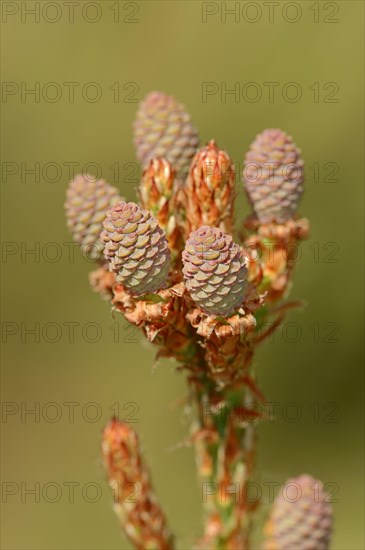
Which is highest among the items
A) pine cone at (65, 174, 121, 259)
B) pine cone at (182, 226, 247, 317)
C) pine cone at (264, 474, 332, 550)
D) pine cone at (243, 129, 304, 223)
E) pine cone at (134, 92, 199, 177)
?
pine cone at (134, 92, 199, 177)

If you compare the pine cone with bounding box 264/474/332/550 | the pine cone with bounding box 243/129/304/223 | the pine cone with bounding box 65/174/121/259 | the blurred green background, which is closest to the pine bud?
the pine cone with bounding box 264/474/332/550

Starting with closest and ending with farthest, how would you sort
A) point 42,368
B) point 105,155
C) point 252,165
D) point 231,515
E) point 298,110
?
point 252,165 < point 231,515 < point 298,110 < point 105,155 < point 42,368

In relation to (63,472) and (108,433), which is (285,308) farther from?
(63,472)

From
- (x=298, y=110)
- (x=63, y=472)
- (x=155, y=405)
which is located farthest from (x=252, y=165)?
(x=63, y=472)

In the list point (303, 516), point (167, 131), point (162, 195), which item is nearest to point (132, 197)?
point (167, 131)

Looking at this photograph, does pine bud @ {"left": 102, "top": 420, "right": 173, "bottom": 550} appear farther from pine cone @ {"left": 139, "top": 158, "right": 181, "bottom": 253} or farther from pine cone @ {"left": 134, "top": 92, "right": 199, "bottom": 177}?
pine cone @ {"left": 134, "top": 92, "right": 199, "bottom": 177}

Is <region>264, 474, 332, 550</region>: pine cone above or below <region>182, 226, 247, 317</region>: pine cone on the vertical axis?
below

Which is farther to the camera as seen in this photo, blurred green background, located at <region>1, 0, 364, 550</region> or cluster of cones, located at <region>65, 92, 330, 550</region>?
blurred green background, located at <region>1, 0, 364, 550</region>

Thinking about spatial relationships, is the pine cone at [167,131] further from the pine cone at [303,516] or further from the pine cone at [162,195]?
the pine cone at [303,516]
